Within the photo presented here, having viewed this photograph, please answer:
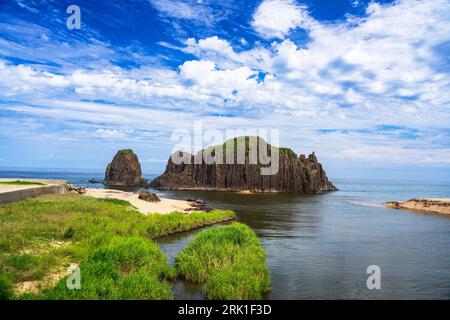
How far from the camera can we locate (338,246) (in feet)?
116

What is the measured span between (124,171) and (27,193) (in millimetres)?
133426

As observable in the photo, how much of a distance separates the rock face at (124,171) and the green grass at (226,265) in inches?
5910

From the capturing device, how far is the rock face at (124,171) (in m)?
173

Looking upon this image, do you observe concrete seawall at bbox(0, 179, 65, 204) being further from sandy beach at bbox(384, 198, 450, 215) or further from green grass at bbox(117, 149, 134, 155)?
green grass at bbox(117, 149, 134, 155)

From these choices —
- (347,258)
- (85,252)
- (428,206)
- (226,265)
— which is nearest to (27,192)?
(85,252)

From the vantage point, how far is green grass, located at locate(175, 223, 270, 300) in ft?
57.9

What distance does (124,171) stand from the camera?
576ft

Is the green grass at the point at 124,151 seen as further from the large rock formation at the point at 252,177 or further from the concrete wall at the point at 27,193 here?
the concrete wall at the point at 27,193

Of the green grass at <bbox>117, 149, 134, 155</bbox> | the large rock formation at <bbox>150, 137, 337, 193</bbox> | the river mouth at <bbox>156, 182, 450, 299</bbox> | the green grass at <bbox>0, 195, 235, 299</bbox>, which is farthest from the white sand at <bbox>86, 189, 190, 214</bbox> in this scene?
the green grass at <bbox>117, 149, 134, 155</bbox>

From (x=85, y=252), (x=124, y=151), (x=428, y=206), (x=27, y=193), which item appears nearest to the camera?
(x=85, y=252)

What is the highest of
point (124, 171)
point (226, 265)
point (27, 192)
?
point (124, 171)

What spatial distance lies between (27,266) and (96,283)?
197 inches

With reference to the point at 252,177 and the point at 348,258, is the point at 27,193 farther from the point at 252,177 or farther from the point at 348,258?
the point at 252,177
